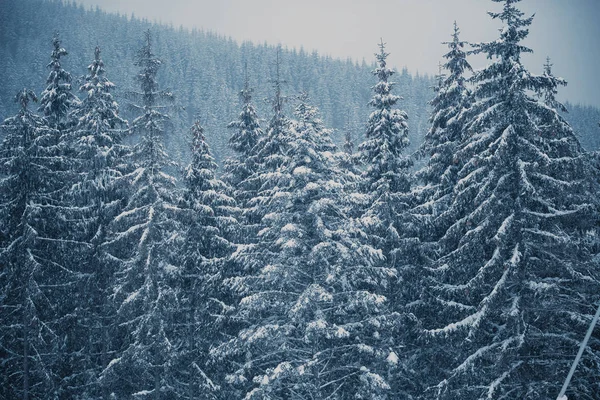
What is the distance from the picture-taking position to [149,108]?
19.6 metres

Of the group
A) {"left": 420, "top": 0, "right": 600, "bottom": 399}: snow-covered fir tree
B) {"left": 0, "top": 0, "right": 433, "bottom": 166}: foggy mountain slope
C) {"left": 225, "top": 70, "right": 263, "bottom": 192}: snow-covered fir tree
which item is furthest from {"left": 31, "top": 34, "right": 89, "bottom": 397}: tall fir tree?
{"left": 0, "top": 0, "right": 433, "bottom": 166}: foggy mountain slope

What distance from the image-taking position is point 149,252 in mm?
18953

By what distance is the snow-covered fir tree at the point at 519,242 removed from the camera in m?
13.4

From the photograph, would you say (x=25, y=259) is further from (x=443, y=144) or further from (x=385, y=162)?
(x=443, y=144)

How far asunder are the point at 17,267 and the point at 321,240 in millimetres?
12902

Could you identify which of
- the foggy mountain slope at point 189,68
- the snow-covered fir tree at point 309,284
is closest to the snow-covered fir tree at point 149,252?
the snow-covered fir tree at point 309,284

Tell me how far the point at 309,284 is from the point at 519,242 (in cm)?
675

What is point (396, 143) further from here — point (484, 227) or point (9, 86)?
point (9, 86)

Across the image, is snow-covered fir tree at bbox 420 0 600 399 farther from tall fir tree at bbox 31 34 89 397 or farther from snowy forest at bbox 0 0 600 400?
tall fir tree at bbox 31 34 89 397

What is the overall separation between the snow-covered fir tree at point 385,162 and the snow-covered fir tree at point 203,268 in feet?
21.3

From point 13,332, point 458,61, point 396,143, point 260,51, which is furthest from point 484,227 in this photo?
point 260,51

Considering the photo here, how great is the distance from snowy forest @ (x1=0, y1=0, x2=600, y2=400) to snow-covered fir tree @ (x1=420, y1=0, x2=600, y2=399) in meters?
0.08

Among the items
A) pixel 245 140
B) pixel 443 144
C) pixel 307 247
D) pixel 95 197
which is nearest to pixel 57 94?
pixel 95 197

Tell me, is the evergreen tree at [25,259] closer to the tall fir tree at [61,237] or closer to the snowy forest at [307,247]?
the snowy forest at [307,247]
